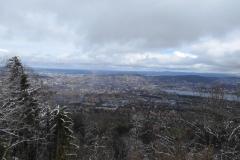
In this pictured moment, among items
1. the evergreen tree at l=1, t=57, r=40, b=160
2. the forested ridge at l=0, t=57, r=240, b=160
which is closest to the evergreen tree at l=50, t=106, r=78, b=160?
the forested ridge at l=0, t=57, r=240, b=160

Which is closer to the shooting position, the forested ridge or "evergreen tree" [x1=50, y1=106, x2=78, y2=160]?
the forested ridge

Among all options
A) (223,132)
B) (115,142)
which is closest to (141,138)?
(115,142)

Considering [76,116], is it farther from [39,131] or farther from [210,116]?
[210,116]

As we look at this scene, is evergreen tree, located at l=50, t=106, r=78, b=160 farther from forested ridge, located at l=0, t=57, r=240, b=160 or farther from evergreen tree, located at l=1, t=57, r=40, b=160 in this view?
evergreen tree, located at l=1, t=57, r=40, b=160

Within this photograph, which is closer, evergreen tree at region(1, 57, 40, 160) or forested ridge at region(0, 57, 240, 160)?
forested ridge at region(0, 57, 240, 160)

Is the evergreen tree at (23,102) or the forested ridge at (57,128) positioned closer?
the forested ridge at (57,128)

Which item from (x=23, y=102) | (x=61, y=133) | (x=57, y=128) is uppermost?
(x=23, y=102)

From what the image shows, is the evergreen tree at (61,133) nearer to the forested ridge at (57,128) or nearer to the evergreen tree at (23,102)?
the forested ridge at (57,128)

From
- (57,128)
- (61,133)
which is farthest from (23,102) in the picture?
(61,133)

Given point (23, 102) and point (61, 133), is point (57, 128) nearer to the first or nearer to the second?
point (61, 133)

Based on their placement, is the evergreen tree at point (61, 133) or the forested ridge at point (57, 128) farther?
the evergreen tree at point (61, 133)

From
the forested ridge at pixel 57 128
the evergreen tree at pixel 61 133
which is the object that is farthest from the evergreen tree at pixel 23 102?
the evergreen tree at pixel 61 133
